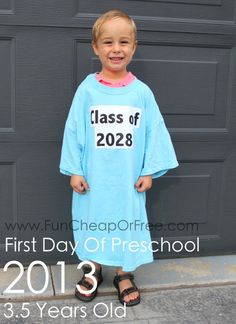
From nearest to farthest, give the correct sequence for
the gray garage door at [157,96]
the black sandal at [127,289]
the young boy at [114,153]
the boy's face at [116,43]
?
the boy's face at [116,43] < the young boy at [114,153] < the black sandal at [127,289] < the gray garage door at [157,96]

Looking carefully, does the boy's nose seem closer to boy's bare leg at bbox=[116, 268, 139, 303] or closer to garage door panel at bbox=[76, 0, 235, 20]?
garage door panel at bbox=[76, 0, 235, 20]

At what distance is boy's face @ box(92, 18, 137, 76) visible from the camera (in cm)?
246

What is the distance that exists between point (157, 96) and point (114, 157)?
639mm

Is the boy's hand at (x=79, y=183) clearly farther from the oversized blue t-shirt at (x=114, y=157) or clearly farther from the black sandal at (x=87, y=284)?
the black sandal at (x=87, y=284)

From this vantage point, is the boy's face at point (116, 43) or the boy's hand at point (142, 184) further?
the boy's hand at point (142, 184)

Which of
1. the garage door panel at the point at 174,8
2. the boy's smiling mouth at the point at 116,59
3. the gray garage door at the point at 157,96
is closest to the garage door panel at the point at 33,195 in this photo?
the gray garage door at the point at 157,96

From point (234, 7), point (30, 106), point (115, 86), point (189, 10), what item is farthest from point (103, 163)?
point (234, 7)

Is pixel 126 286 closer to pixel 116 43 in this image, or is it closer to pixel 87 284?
pixel 87 284

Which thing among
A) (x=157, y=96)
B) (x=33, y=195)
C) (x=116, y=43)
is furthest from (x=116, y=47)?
(x=33, y=195)

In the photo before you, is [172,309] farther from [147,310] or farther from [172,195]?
[172,195]

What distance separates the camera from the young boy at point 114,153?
2.57 m

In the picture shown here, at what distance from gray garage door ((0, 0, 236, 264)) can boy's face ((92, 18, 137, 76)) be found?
433 millimetres

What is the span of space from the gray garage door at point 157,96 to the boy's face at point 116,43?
433 mm

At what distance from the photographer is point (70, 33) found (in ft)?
9.52
